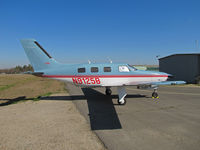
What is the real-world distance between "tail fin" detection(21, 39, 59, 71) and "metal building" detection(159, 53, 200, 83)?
82.5ft

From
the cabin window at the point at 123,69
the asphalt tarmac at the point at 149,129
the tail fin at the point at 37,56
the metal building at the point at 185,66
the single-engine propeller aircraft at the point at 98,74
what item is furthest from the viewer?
the metal building at the point at 185,66

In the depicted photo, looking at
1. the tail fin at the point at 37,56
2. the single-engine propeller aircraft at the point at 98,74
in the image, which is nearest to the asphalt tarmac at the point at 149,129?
the single-engine propeller aircraft at the point at 98,74

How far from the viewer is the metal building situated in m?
26.1

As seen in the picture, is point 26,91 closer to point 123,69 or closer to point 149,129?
point 123,69

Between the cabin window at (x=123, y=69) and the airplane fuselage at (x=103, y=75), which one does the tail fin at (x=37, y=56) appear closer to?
the airplane fuselage at (x=103, y=75)

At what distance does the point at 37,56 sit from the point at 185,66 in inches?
1100

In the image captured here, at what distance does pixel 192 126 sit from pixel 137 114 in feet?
7.87

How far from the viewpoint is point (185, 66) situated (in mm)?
27984

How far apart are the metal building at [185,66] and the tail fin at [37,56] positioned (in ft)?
82.5

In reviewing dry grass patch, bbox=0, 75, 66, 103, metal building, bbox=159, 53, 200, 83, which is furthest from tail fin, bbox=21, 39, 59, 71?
metal building, bbox=159, 53, 200, 83

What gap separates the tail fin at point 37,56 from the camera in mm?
10422

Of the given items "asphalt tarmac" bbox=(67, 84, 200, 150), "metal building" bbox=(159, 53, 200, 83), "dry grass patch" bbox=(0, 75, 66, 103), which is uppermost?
"metal building" bbox=(159, 53, 200, 83)

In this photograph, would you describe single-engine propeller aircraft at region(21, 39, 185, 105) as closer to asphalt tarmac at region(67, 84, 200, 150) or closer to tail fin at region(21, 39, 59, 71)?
tail fin at region(21, 39, 59, 71)

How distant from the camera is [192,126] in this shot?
555 centimetres
